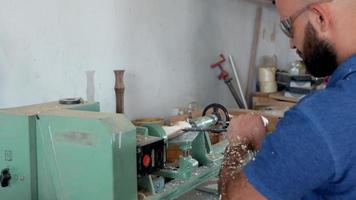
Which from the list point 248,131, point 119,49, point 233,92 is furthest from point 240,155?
point 233,92

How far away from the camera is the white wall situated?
151 cm

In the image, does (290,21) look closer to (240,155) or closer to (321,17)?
(321,17)

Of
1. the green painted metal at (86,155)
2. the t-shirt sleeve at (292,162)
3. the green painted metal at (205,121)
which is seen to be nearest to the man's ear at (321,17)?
the t-shirt sleeve at (292,162)

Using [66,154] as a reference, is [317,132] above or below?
above

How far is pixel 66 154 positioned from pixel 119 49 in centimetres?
110

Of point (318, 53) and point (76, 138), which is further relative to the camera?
point (76, 138)

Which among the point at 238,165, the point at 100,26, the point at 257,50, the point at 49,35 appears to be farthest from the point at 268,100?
the point at 238,165

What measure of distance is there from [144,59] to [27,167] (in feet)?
4.04

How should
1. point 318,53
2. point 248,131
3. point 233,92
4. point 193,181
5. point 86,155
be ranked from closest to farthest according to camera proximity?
point 318,53 < point 86,155 < point 248,131 < point 193,181 < point 233,92

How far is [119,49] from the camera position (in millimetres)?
1971

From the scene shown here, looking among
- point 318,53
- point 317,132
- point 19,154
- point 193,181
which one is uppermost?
point 318,53

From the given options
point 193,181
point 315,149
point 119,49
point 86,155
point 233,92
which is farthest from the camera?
point 233,92

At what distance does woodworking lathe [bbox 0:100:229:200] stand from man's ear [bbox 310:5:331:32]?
470 mm

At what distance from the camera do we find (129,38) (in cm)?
203
